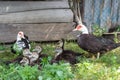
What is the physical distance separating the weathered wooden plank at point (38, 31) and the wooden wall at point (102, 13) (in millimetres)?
647

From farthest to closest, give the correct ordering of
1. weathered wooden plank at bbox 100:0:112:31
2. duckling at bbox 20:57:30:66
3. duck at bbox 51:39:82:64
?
weathered wooden plank at bbox 100:0:112:31 < duck at bbox 51:39:82:64 < duckling at bbox 20:57:30:66

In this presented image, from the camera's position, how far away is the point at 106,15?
8656 millimetres

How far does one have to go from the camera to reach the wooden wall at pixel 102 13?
852 cm

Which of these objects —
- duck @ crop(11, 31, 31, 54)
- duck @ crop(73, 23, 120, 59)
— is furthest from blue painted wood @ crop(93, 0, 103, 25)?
duck @ crop(11, 31, 31, 54)

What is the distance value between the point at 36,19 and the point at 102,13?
1634mm

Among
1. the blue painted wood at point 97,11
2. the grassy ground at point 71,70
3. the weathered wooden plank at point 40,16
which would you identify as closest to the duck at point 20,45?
the grassy ground at point 71,70

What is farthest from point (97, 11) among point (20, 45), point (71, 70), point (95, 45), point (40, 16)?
point (71, 70)

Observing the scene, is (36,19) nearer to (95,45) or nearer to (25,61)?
(95,45)

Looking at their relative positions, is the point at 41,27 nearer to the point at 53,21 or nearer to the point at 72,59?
the point at 53,21

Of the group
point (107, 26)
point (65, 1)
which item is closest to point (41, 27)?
point (65, 1)

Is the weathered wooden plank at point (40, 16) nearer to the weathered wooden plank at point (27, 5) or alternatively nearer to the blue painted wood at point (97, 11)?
the weathered wooden plank at point (27, 5)

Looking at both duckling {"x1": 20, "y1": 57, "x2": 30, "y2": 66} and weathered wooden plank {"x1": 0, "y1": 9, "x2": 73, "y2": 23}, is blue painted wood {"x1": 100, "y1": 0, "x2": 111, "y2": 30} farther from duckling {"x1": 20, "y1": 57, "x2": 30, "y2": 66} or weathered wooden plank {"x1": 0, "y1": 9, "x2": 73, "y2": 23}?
duckling {"x1": 20, "y1": 57, "x2": 30, "y2": 66}

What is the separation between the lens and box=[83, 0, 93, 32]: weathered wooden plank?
27.8 feet

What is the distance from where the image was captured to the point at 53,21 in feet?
26.2
